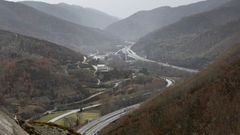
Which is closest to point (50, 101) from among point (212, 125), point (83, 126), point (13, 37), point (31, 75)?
point (31, 75)

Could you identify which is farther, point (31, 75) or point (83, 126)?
point (31, 75)

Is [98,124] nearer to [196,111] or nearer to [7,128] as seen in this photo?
[196,111]

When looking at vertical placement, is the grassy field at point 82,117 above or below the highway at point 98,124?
below

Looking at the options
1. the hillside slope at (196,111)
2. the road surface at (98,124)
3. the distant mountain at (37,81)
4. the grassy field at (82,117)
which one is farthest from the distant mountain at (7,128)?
the distant mountain at (37,81)

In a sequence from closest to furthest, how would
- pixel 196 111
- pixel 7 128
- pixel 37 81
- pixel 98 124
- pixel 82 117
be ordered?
pixel 7 128, pixel 196 111, pixel 98 124, pixel 82 117, pixel 37 81

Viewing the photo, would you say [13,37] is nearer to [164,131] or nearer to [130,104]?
[130,104]

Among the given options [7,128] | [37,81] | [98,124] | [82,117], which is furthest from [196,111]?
[37,81]

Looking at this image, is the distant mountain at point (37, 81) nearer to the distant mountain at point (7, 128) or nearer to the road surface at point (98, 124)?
the road surface at point (98, 124)
